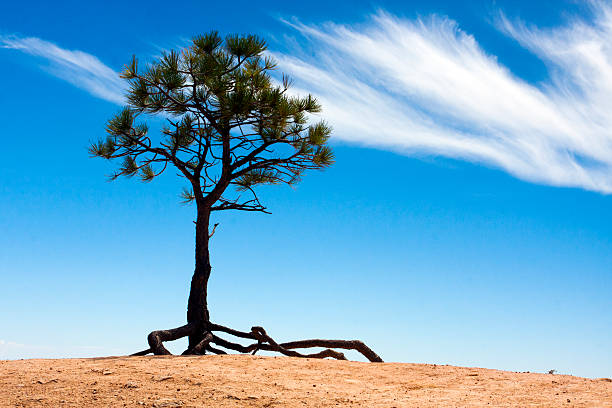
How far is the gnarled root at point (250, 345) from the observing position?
10.8 meters

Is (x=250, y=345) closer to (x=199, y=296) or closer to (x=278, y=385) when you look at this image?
(x=199, y=296)

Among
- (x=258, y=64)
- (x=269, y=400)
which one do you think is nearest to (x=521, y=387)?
(x=269, y=400)

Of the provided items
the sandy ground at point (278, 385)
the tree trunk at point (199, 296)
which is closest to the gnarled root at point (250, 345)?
the tree trunk at point (199, 296)

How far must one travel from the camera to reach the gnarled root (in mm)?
10773

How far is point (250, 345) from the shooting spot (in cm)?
1210

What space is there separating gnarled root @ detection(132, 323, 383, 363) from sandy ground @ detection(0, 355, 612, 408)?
5.43 feet

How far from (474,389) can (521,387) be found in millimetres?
573

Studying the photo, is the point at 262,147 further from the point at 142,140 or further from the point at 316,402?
the point at 316,402

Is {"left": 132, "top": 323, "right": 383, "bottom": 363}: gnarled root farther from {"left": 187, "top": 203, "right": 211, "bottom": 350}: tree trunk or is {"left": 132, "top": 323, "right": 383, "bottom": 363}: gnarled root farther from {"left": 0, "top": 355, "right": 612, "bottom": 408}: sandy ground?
{"left": 0, "top": 355, "right": 612, "bottom": 408}: sandy ground

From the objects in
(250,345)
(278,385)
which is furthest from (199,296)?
(278,385)

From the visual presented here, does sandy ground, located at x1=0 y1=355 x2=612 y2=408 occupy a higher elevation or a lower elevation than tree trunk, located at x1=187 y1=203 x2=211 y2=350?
lower

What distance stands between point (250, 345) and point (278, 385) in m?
5.06

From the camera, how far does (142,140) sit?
12.7 meters

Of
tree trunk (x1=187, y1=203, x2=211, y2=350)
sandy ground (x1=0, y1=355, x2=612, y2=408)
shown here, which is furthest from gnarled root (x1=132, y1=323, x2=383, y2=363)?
sandy ground (x1=0, y1=355, x2=612, y2=408)
